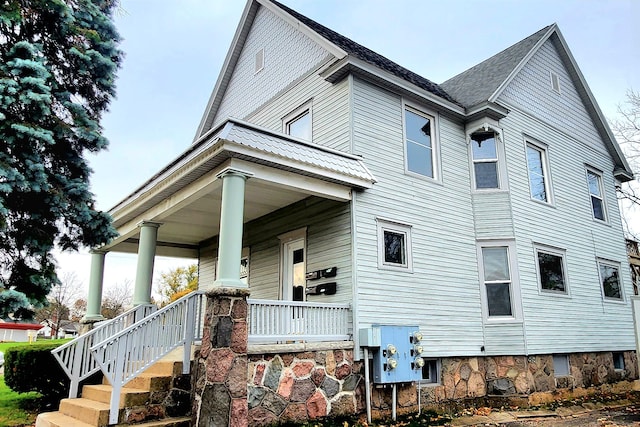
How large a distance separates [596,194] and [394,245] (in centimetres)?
844

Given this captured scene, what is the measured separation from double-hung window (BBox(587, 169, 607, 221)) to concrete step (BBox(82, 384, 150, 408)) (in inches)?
494

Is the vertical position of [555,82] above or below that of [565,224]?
above

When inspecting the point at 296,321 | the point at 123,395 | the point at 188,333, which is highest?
the point at 296,321

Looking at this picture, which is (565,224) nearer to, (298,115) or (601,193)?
(601,193)

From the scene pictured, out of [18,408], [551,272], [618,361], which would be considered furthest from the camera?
[618,361]

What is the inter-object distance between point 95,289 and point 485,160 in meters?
9.55

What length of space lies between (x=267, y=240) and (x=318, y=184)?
2.89 metres

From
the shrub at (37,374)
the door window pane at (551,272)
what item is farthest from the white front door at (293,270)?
the door window pane at (551,272)

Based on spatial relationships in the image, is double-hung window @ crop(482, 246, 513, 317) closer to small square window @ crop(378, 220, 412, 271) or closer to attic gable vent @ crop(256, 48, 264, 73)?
small square window @ crop(378, 220, 412, 271)

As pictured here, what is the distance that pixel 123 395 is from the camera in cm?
616

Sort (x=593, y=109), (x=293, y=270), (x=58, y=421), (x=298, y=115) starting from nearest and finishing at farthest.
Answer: (x=58, y=421), (x=293, y=270), (x=298, y=115), (x=593, y=109)

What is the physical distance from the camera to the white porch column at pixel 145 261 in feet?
29.6

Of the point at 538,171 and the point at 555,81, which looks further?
the point at 555,81

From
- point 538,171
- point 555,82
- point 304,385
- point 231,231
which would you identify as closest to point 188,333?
point 231,231
